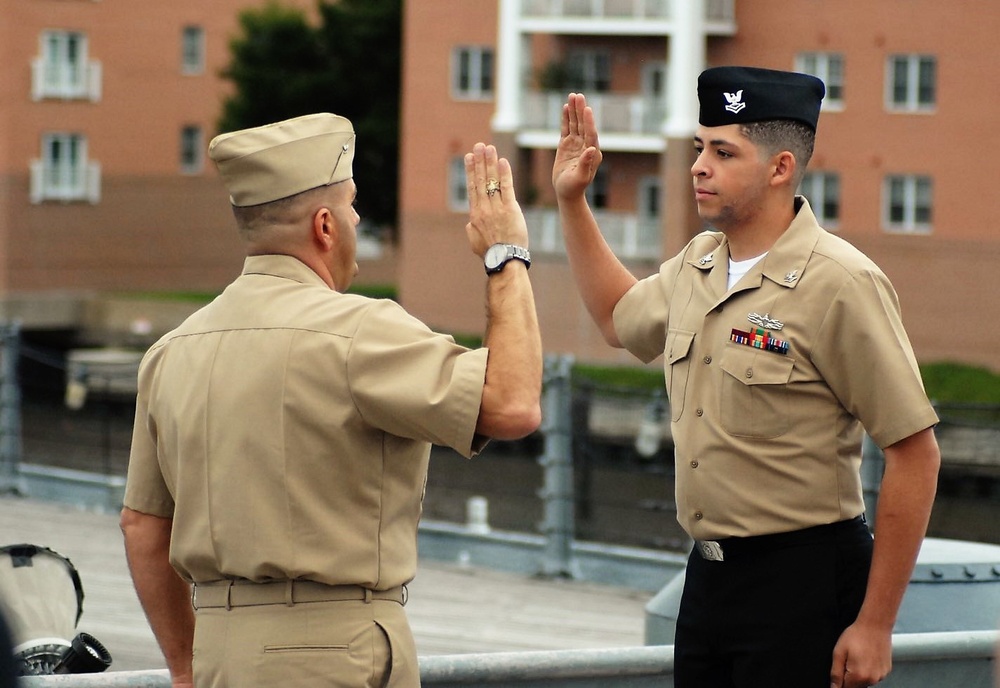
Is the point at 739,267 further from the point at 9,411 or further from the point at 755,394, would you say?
the point at 9,411

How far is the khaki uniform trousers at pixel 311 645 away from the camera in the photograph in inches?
124

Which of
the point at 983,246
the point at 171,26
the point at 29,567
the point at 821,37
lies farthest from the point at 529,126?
the point at 29,567

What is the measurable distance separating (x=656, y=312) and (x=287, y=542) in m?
1.24

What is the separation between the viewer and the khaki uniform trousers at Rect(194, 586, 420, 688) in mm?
3141

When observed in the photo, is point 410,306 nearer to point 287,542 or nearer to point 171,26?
Result: point 171,26

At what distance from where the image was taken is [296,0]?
49969mm

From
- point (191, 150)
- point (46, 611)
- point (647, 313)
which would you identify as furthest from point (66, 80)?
point (647, 313)

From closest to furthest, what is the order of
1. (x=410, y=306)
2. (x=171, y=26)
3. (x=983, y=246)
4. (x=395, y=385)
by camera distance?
1. (x=395, y=385)
2. (x=983, y=246)
3. (x=410, y=306)
4. (x=171, y=26)

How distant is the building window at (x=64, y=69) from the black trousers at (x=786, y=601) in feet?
140

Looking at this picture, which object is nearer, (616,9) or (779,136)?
(779,136)

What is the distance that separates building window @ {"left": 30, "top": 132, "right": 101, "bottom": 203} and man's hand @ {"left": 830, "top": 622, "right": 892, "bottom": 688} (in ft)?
141

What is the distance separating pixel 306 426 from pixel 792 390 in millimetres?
1072

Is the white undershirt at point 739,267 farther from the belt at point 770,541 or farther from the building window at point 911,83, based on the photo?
the building window at point 911,83

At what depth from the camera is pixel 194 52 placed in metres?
48.3
